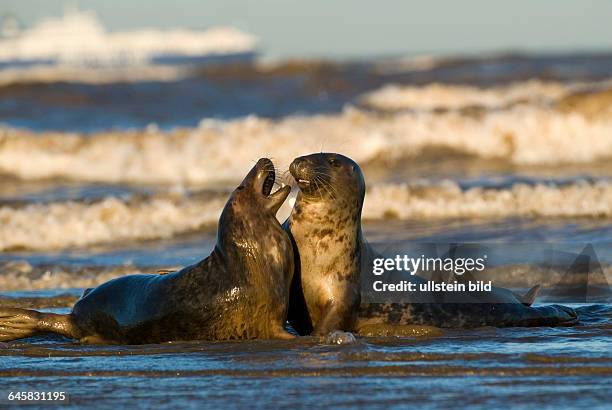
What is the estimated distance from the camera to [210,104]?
31.6 meters

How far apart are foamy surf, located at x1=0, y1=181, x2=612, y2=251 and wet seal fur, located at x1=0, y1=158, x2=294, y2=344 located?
5625 mm

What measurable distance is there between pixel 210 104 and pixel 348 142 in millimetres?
11785

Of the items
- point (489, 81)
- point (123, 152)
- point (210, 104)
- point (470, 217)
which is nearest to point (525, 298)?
point (470, 217)

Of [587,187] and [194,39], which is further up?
[194,39]

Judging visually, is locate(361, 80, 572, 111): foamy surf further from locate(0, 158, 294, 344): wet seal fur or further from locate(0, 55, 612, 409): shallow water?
locate(0, 158, 294, 344): wet seal fur

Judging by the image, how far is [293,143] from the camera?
66.5 feet

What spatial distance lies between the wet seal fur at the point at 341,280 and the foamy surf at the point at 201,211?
518 cm

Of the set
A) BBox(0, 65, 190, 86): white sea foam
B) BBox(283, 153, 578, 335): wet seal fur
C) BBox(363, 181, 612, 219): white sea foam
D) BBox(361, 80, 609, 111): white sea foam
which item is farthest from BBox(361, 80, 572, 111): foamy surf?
BBox(283, 153, 578, 335): wet seal fur

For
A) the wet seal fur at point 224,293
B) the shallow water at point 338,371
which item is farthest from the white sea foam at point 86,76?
the shallow water at point 338,371

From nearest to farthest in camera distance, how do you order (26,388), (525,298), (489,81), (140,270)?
(26,388) → (525,298) → (140,270) → (489,81)

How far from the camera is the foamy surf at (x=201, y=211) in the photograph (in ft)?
43.2

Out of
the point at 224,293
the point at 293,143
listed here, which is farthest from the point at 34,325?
the point at 293,143

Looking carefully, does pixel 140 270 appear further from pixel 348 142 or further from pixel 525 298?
pixel 348 142

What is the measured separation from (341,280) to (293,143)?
42.4 ft
